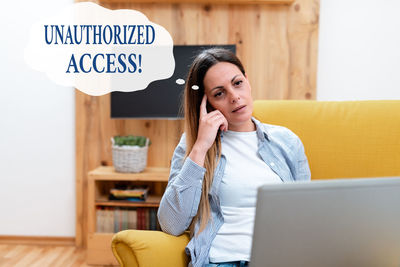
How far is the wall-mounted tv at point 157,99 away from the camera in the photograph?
99.0 inches

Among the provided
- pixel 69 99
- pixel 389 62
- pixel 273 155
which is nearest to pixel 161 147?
pixel 69 99

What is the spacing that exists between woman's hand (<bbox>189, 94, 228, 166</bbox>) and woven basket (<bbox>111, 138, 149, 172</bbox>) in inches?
46.3

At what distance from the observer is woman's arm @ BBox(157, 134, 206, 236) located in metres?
1.20

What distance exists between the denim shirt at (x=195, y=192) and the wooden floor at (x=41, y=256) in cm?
146

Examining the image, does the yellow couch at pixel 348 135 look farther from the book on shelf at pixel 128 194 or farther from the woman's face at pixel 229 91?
the book on shelf at pixel 128 194

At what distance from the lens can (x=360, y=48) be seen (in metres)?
2.63

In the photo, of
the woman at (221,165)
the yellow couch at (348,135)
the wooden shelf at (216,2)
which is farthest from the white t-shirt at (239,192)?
the wooden shelf at (216,2)

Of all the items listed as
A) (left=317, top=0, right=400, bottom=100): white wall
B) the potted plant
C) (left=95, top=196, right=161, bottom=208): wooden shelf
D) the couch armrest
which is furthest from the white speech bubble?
the couch armrest

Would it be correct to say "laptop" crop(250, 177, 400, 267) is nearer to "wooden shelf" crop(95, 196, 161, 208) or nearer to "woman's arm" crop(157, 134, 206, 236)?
"woman's arm" crop(157, 134, 206, 236)

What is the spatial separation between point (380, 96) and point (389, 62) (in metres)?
0.23

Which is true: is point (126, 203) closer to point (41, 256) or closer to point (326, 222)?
point (41, 256)

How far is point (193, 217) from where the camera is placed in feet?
4.15

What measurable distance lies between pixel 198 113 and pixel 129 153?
1.12m

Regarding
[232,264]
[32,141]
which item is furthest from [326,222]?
[32,141]
